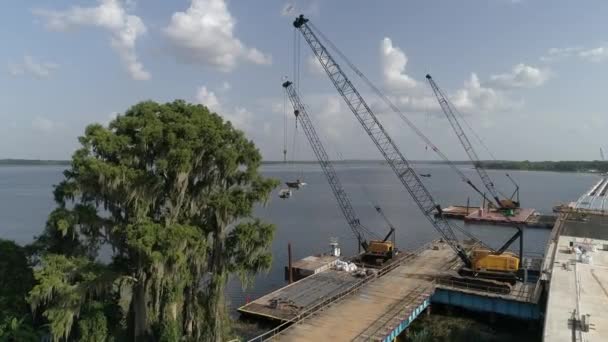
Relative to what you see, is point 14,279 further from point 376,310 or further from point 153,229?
point 376,310

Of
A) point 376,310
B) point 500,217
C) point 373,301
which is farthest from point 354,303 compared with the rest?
point 500,217

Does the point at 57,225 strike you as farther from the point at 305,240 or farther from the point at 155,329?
the point at 305,240

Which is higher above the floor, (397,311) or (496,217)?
(397,311)

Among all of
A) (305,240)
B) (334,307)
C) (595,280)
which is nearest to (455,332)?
(334,307)

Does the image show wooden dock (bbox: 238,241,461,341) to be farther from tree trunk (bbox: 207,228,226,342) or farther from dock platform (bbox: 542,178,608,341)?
dock platform (bbox: 542,178,608,341)

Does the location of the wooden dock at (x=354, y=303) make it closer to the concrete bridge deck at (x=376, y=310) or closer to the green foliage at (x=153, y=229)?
the concrete bridge deck at (x=376, y=310)

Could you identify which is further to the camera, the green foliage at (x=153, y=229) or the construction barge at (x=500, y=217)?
the construction barge at (x=500, y=217)

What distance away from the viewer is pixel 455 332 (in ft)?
106

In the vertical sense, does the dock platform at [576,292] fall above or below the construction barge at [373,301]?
above

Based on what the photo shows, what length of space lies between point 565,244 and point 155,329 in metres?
47.2

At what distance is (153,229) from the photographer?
18891 mm

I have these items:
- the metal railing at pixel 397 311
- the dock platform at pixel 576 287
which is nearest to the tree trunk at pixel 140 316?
the metal railing at pixel 397 311

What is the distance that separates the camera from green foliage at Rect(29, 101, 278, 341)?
1884 centimetres

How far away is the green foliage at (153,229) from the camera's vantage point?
18.8 metres
